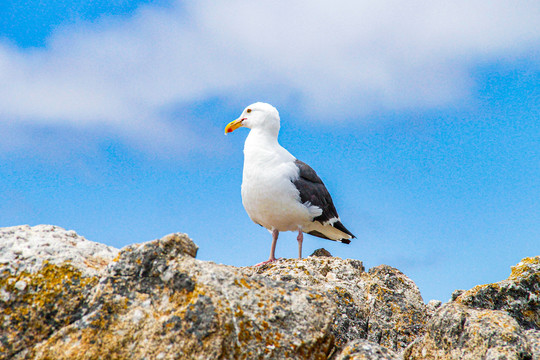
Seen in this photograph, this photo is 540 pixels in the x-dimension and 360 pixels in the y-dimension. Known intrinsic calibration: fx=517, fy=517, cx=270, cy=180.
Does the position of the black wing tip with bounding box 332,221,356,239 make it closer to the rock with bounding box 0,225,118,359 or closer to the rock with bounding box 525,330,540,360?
the rock with bounding box 525,330,540,360

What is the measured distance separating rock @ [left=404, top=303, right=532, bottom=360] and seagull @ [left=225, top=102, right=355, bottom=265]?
5957 millimetres

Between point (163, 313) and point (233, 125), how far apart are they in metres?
8.83

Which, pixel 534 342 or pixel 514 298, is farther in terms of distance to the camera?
pixel 514 298

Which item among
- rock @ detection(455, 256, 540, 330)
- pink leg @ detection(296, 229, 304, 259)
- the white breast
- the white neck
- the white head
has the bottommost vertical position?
rock @ detection(455, 256, 540, 330)

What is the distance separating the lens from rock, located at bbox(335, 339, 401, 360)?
4.69 meters

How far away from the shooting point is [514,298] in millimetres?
7164

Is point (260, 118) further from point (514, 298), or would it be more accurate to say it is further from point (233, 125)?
point (514, 298)

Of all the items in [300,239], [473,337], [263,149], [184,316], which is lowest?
[184,316]

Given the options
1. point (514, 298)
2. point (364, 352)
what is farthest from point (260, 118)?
point (364, 352)

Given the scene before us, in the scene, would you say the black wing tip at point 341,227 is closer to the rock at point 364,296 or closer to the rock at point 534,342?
the rock at point 364,296

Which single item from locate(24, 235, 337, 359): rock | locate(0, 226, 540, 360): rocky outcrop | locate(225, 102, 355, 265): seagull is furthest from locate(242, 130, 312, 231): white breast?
locate(24, 235, 337, 359): rock

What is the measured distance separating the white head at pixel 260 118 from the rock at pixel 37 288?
7733 mm

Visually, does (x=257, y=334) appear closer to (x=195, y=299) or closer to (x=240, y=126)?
(x=195, y=299)

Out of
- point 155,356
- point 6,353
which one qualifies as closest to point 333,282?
point 155,356
